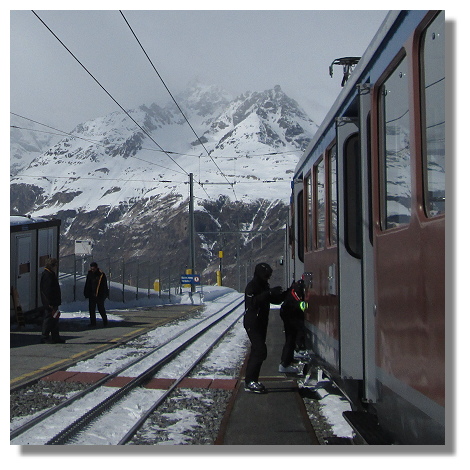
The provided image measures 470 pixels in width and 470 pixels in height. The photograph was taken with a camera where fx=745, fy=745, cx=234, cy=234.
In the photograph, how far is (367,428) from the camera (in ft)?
17.0

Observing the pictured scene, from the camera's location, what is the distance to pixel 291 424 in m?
7.16

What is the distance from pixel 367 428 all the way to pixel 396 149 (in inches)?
79.0

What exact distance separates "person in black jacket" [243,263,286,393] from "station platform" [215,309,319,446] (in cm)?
22

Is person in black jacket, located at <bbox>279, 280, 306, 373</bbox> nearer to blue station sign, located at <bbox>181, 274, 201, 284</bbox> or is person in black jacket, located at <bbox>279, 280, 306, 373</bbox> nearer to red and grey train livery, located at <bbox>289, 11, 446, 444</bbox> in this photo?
red and grey train livery, located at <bbox>289, 11, 446, 444</bbox>

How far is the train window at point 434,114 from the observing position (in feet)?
11.7

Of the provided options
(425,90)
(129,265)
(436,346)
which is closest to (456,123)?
(425,90)

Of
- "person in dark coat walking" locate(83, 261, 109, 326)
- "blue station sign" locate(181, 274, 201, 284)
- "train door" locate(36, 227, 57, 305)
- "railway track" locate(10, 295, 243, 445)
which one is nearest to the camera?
"railway track" locate(10, 295, 243, 445)

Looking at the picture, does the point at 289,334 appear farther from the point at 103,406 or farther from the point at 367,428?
the point at 367,428

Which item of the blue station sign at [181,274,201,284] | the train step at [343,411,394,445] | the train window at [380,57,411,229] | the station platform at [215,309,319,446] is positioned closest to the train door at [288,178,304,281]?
the station platform at [215,309,319,446]

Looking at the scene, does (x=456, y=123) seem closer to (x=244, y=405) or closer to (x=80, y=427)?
(x=80, y=427)

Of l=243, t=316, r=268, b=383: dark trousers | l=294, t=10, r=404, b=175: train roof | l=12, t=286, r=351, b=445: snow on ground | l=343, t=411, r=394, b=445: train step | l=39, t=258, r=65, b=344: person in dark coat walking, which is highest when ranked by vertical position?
l=294, t=10, r=404, b=175: train roof

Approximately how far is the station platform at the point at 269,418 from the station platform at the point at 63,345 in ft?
9.45

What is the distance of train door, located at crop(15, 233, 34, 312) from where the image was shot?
16.8m

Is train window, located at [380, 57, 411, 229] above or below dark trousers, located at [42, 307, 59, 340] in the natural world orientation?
above
